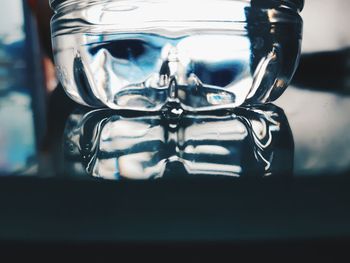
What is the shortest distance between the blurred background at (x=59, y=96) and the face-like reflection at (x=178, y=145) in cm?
1

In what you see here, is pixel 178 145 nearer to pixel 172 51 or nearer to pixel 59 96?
pixel 172 51

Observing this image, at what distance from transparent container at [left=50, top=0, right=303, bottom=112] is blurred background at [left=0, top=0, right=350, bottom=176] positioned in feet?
0.17

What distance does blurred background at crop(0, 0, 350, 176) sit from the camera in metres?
0.25

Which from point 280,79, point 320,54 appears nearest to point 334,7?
point 320,54

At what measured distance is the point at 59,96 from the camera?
66 centimetres

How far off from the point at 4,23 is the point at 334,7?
30.2 inches

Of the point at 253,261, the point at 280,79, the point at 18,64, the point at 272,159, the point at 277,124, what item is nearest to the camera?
the point at 253,261

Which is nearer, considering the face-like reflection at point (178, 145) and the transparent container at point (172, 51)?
the face-like reflection at point (178, 145)

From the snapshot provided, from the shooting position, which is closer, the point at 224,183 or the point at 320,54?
the point at 224,183

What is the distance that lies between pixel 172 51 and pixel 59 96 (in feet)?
0.80

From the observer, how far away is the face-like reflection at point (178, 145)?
22 centimetres

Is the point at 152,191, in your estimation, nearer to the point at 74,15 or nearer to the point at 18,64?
the point at 74,15

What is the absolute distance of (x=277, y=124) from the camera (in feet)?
1.22

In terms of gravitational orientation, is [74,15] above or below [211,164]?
above
